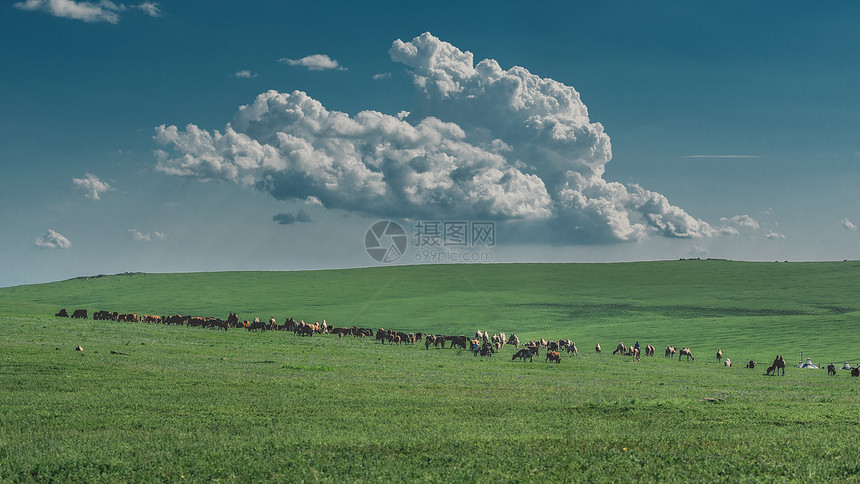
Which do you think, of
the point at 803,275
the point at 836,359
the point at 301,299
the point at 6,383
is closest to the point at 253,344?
the point at 6,383

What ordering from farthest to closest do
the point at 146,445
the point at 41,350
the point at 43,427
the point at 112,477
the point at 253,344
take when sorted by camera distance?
the point at 253,344, the point at 41,350, the point at 43,427, the point at 146,445, the point at 112,477

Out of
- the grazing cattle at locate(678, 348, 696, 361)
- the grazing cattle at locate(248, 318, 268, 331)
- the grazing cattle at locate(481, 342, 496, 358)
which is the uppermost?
the grazing cattle at locate(248, 318, 268, 331)

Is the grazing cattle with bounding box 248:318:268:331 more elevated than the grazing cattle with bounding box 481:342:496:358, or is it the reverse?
the grazing cattle with bounding box 248:318:268:331

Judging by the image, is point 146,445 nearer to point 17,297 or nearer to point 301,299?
point 301,299

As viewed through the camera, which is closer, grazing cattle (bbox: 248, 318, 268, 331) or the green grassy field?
the green grassy field

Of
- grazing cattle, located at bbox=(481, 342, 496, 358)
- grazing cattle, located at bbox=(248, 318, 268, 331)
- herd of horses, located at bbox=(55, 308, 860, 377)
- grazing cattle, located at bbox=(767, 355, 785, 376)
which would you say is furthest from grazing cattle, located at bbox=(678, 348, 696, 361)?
grazing cattle, located at bbox=(248, 318, 268, 331)

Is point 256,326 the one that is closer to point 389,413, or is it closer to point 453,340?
point 453,340

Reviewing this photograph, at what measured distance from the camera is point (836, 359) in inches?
2245

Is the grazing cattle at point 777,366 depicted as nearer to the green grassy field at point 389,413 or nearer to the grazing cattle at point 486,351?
the green grassy field at point 389,413

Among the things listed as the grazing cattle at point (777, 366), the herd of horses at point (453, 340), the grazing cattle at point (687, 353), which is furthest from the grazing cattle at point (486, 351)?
the grazing cattle at point (777, 366)

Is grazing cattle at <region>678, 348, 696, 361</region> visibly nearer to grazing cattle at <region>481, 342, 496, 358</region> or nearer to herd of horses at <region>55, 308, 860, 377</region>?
herd of horses at <region>55, 308, 860, 377</region>

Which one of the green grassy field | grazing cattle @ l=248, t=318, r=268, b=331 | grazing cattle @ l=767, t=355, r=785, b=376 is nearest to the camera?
the green grassy field

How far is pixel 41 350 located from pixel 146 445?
25.2 metres

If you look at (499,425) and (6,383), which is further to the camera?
(6,383)
